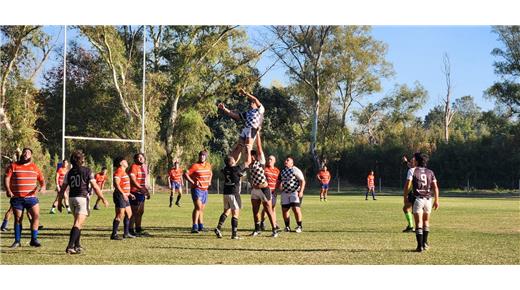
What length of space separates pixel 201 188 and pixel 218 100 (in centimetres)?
3843

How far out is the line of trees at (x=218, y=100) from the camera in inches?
1795

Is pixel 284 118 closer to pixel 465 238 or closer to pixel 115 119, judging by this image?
pixel 115 119

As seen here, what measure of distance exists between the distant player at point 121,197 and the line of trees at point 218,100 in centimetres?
2858

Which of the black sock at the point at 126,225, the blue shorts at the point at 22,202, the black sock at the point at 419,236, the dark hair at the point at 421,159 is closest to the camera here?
the black sock at the point at 419,236

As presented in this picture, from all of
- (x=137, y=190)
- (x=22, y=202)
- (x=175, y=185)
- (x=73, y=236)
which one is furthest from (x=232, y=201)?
(x=175, y=185)

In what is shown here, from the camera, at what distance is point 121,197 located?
14812 millimetres

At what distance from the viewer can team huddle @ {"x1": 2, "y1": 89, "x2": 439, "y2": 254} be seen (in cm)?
1238

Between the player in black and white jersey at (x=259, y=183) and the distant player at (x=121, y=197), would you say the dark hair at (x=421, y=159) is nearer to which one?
the player in black and white jersey at (x=259, y=183)

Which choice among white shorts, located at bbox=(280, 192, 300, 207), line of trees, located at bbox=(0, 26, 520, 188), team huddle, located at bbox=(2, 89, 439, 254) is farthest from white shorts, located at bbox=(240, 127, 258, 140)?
line of trees, located at bbox=(0, 26, 520, 188)

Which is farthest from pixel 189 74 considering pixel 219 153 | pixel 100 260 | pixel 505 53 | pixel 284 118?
pixel 100 260

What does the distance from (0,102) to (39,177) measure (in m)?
32.2

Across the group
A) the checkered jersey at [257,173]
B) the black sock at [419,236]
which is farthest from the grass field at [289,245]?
the checkered jersey at [257,173]

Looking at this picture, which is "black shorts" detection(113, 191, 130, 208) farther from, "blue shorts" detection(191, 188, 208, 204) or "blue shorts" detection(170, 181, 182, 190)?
"blue shorts" detection(170, 181, 182, 190)

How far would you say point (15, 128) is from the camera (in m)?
43.1
